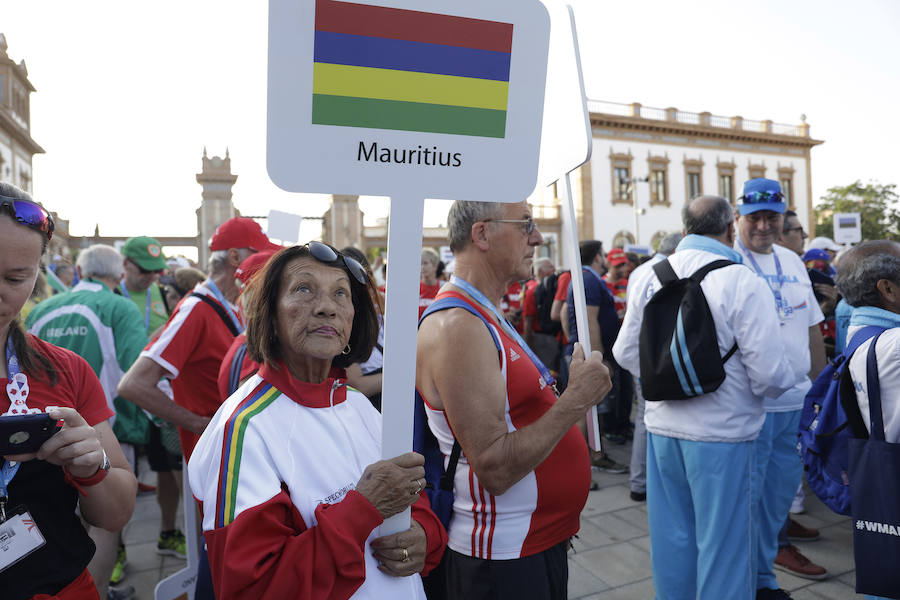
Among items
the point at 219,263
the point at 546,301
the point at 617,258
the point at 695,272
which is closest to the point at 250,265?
the point at 219,263

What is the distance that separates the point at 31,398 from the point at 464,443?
1079 millimetres

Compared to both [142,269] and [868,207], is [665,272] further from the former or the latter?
[868,207]

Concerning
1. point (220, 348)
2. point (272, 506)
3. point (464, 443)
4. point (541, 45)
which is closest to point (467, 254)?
point (464, 443)

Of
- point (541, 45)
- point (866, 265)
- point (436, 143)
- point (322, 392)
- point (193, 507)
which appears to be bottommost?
point (193, 507)

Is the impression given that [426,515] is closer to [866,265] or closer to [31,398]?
[31,398]

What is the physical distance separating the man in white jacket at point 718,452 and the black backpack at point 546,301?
376 centimetres

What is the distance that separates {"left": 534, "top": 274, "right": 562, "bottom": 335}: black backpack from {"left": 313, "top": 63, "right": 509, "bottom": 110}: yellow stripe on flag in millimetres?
5371

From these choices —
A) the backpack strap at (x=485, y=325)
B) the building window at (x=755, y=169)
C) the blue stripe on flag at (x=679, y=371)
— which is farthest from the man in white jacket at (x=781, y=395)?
the building window at (x=755, y=169)

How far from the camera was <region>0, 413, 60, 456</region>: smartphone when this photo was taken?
3.62ft

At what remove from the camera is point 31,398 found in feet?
4.50

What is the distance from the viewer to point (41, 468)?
1331 mm

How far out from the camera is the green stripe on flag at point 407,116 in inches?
49.6

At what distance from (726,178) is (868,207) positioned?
40.7 feet

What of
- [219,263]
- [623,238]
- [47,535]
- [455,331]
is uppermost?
[623,238]
